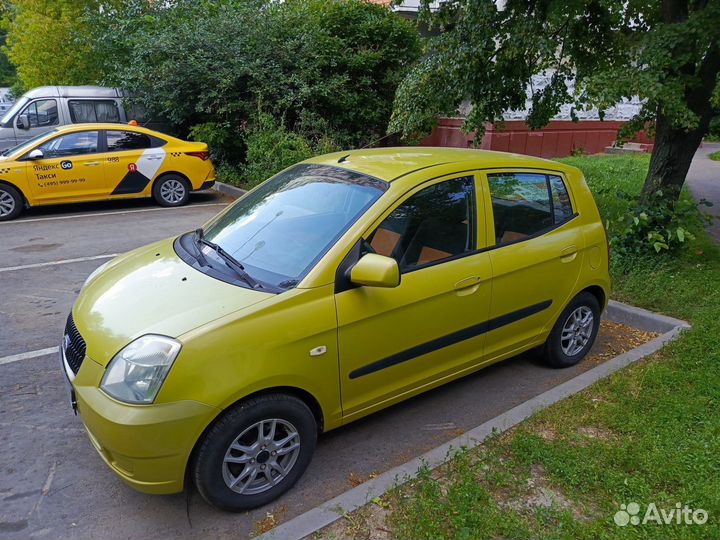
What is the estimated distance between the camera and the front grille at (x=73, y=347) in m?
3.00

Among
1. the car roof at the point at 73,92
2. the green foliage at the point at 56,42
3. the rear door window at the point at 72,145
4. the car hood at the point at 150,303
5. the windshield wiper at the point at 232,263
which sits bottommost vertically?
the car hood at the point at 150,303

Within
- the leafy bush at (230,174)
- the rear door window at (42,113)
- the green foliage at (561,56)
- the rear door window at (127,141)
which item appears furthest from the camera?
the rear door window at (42,113)

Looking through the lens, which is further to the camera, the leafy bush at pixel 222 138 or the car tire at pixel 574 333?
the leafy bush at pixel 222 138

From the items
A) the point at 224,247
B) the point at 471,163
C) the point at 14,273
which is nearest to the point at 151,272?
the point at 224,247

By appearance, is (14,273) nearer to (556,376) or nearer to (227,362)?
(227,362)

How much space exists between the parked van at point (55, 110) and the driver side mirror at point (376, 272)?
1087 centimetres

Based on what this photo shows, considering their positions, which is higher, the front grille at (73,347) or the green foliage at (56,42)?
the green foliage at (56,42)

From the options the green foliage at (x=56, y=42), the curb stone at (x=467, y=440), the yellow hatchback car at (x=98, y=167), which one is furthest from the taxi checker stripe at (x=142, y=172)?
the curb stone at (x=467, y=440)

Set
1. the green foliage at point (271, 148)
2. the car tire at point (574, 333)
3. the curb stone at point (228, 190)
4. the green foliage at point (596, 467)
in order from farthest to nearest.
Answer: the curb stone at point (228, 190)
the green foliage at point (271, 148)
the car tire at point (574, 333)
the green foliage at point (596, 467)

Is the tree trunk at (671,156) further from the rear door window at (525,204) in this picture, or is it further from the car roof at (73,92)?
the car roof at (73,92)

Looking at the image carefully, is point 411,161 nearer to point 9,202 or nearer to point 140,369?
point 140,369

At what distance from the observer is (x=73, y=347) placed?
10.2 ft

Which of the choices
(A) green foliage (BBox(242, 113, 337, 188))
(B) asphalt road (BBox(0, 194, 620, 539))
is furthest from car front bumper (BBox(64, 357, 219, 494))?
(A) green foliage (BBox(242, 113, 337, 188))

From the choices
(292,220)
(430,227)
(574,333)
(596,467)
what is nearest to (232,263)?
(292,220)
